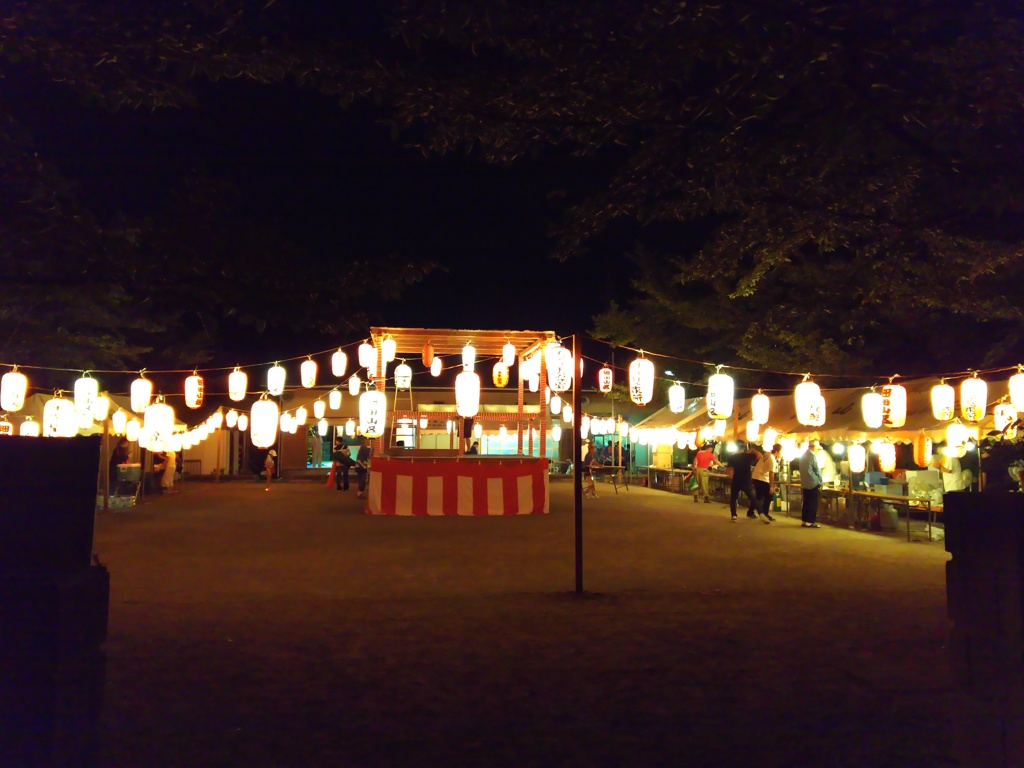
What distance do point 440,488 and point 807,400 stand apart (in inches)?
297

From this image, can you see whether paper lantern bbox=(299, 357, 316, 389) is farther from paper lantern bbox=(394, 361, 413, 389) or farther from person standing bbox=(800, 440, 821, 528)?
person standing bbox=(800, 440, 821, 528)

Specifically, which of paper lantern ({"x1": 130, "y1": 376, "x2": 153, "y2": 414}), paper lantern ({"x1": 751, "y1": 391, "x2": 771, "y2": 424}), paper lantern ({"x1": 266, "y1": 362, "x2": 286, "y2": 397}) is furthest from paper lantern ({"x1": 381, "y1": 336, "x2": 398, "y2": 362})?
paper lantern ({"x1": 751, "y1": 391, "x2": 771, "y2": 424})

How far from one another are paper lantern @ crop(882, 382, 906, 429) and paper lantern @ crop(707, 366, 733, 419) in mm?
3334

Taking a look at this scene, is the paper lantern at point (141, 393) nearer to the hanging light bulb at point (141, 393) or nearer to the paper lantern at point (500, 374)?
the hanging light bulb at point (141, 393)

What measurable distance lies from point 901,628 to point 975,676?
11.9ft

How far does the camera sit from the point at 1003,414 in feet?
37.3

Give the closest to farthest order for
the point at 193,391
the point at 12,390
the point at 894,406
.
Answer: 1. the point at 894,406
2. the point at 12,390
3. the point at 193,391

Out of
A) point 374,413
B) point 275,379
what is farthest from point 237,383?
point 374,413

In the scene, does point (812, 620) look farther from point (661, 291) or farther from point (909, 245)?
point (661, 291)

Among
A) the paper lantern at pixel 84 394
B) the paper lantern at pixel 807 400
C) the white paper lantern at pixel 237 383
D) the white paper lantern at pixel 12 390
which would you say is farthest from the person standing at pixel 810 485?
the white paper lantern at pixel 12 390

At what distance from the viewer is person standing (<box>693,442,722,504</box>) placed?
19.8 meters

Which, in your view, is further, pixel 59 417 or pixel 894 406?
pixel 59 417

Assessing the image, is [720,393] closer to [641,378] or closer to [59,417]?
[641,378]

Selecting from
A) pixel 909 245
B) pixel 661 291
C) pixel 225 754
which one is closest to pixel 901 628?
pixel 909 245
